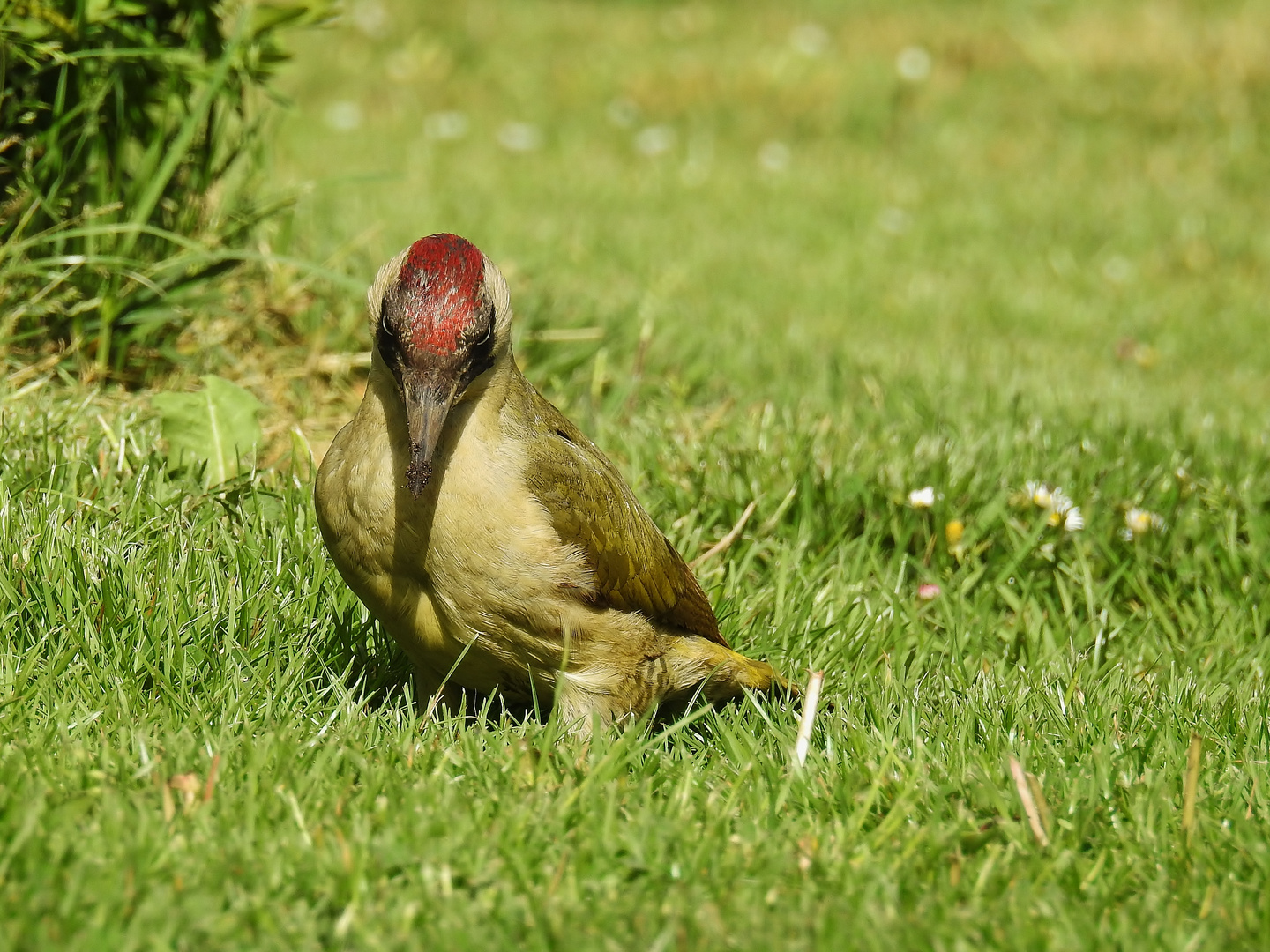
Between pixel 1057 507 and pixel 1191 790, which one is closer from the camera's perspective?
pixel 1191 790

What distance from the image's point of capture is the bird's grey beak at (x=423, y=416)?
3.01 metres

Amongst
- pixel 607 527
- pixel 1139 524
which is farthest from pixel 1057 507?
pixel 607 527

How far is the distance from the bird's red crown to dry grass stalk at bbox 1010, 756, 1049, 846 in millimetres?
1504

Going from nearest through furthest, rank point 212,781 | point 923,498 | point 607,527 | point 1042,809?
point 212,781
point 1042,809
point 607,527
point 923,498

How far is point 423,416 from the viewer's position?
3.02 metres

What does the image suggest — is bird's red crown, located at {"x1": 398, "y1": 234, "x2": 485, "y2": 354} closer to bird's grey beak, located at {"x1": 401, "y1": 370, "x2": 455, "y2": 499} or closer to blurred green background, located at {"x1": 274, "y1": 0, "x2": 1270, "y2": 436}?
bird's grey beak, located at {"x1": 401, "y1": 370, "x2": 455, "y2": 499}

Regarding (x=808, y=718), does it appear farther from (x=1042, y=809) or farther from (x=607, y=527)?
(x=607, y=527)

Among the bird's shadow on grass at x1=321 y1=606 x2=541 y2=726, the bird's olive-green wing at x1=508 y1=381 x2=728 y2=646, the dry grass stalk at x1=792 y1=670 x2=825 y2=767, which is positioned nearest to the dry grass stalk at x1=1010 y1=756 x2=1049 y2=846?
the dry grass stalk at x1=792 y1=670 x2=825 y2=767

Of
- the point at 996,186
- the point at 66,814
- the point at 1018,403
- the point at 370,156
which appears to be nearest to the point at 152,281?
the point at 66,814

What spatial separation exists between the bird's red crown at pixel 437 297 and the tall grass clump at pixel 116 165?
1.80 m

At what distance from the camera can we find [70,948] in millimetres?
2189

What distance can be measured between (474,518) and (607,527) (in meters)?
0.42

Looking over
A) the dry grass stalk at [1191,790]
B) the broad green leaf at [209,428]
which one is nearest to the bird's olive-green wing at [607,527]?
the broad green leaf at [209,428]

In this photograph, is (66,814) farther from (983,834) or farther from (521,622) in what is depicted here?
(983,834)
